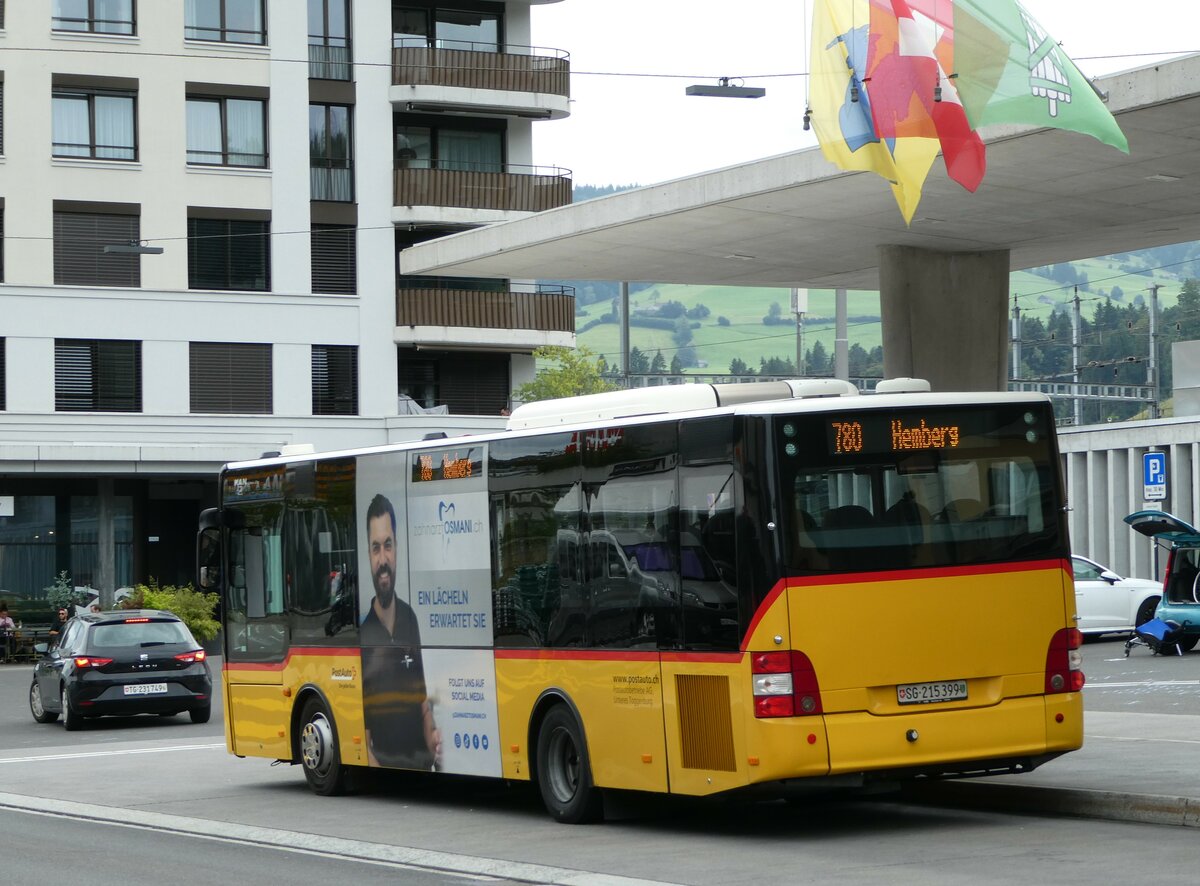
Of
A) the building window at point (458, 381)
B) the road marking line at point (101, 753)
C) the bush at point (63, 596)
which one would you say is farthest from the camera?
the building window at point (458, 381)

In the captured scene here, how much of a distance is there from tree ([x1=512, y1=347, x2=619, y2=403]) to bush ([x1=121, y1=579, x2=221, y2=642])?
11380 millimetres

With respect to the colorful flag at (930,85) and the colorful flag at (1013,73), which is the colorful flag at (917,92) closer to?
the colorful flag at (930,85)

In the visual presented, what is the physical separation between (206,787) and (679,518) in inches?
304

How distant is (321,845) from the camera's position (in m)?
13.1

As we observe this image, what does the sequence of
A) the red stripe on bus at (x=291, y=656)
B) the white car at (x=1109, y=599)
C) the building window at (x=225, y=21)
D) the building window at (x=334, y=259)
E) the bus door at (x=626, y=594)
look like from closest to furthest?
the bus door at (x=626, y=594) → the red stripe on bus at (x=291, y=656) → the white car at (x=1109, y=599) → the building window at (x=225, y=21) → the building window at (x=334, y=259)

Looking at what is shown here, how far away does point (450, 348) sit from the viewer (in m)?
53.8

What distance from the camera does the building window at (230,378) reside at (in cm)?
4975

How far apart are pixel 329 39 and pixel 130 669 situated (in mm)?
28827

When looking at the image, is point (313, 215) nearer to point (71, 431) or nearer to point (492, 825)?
point (71, 431)

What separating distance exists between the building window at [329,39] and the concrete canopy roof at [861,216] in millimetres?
23796

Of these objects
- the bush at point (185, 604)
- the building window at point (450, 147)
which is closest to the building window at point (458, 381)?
the building window at point (450, 147)

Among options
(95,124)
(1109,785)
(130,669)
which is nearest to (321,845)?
(1109,785)

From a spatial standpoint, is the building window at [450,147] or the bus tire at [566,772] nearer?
the bus tire at [566,772]

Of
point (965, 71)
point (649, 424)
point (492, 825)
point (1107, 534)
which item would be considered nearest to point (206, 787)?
point (492, 825)
